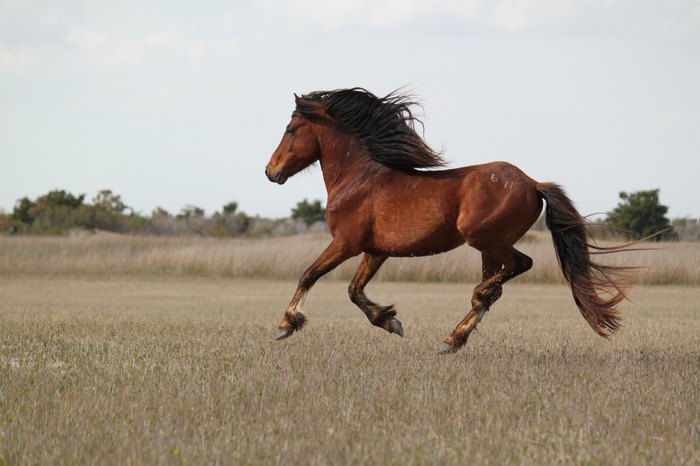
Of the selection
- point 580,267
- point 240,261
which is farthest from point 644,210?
point 580,267

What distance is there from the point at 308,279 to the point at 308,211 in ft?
151

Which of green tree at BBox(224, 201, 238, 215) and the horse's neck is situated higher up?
green tree at BBox(224, 201, 238, 215)

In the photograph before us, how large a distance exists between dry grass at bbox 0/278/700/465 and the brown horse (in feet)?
1.86

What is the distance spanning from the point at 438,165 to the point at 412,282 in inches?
624

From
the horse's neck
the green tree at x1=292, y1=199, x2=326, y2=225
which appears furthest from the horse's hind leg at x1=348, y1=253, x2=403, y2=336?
the green tree at x1=292, y1=199, x2=326, y2=225

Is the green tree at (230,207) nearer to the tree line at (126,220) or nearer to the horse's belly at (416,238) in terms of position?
the tree line at (126,220)

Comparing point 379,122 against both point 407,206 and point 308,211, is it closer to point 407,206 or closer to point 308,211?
point 407,206

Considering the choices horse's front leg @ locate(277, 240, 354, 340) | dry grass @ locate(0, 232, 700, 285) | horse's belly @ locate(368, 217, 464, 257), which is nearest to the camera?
horse's belly @ locate(368, 217, 464, 257)

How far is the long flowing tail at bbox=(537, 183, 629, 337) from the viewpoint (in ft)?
26.5

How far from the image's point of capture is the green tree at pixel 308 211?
54062 millimetres

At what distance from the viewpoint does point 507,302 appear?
1820 centimetres

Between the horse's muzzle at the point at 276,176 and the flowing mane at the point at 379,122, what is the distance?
0.62 meters

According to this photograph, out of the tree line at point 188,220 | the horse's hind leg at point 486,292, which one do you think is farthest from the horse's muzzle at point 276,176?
the tree line at point 188,220

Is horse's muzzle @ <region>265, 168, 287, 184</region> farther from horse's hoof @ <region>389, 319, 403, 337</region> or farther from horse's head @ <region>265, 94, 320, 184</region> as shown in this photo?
horse's hoof @ <region>389, 319, 403, 337</region>
